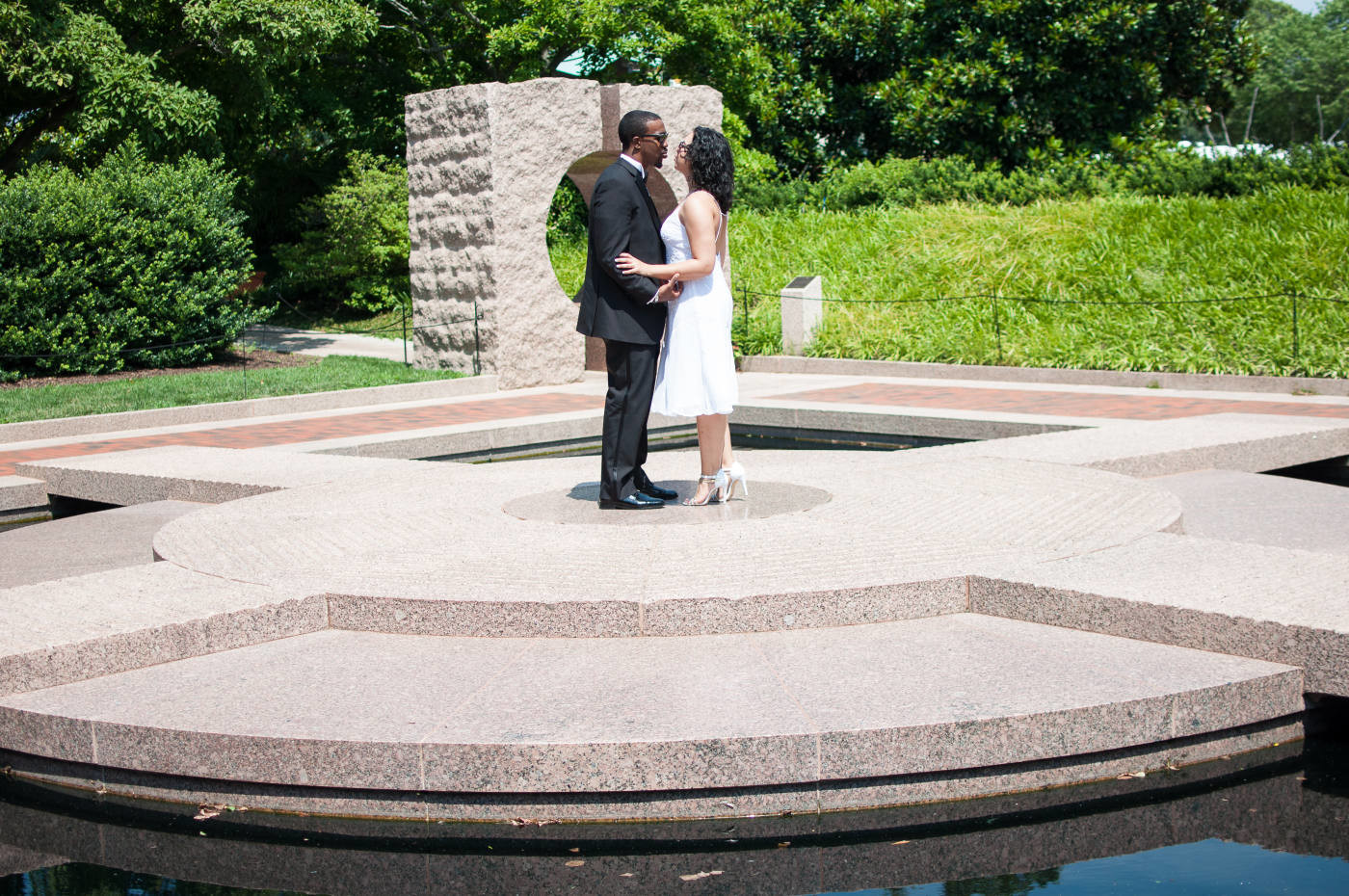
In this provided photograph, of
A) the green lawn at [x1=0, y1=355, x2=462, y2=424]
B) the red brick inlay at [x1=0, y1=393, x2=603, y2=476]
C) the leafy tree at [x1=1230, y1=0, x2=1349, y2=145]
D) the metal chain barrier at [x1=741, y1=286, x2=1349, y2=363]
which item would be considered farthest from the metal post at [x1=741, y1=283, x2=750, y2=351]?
the leafy tree at [x1=1230, y1=0, x2=1349, y2=145]

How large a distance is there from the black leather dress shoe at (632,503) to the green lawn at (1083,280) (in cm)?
984

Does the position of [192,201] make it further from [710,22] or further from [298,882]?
[298,882]

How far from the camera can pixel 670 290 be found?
249 inches

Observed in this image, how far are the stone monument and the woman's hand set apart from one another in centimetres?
939

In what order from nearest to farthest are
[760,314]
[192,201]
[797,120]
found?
[192,201]
[760,314]
[797,120]

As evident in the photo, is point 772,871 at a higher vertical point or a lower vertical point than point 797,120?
lower

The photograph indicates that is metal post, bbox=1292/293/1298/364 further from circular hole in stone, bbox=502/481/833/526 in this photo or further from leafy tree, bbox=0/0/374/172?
leafy tree, bbox=0/0/374/172

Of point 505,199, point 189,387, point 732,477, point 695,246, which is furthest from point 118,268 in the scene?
point 695,246

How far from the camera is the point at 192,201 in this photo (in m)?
17.1

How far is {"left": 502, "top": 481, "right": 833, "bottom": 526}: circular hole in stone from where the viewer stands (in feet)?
20.7

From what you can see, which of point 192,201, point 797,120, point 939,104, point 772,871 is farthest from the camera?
point 797,120

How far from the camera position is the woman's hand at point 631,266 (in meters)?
6.21

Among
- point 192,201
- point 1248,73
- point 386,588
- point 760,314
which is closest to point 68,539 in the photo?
point 386,588

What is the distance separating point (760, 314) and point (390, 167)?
9237 millimetres
